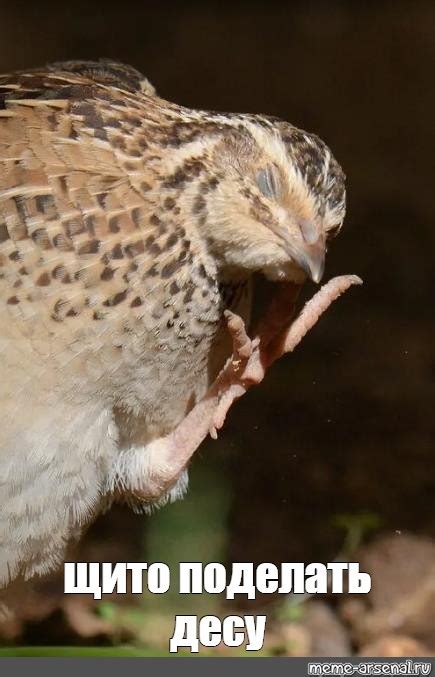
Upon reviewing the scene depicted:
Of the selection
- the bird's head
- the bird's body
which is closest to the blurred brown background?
the bird's body

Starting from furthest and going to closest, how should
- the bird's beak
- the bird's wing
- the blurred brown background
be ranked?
the blurred brown background
the bird's wing
the bird's beak

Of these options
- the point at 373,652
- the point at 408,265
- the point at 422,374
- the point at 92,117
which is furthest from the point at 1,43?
the point at 373,652

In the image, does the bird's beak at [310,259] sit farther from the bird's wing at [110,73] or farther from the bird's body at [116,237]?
the bird's wing at [110,73]

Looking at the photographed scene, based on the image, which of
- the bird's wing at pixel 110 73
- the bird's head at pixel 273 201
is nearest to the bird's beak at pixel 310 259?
the bird's head at pixel 273 201

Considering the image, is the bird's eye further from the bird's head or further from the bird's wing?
the bird's wing

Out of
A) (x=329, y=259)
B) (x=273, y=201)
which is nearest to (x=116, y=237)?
(x=273, y=201)

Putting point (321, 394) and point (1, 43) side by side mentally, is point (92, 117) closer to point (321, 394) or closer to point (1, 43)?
point (321, 394)

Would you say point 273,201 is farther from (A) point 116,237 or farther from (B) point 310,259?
(A) point 116,237
